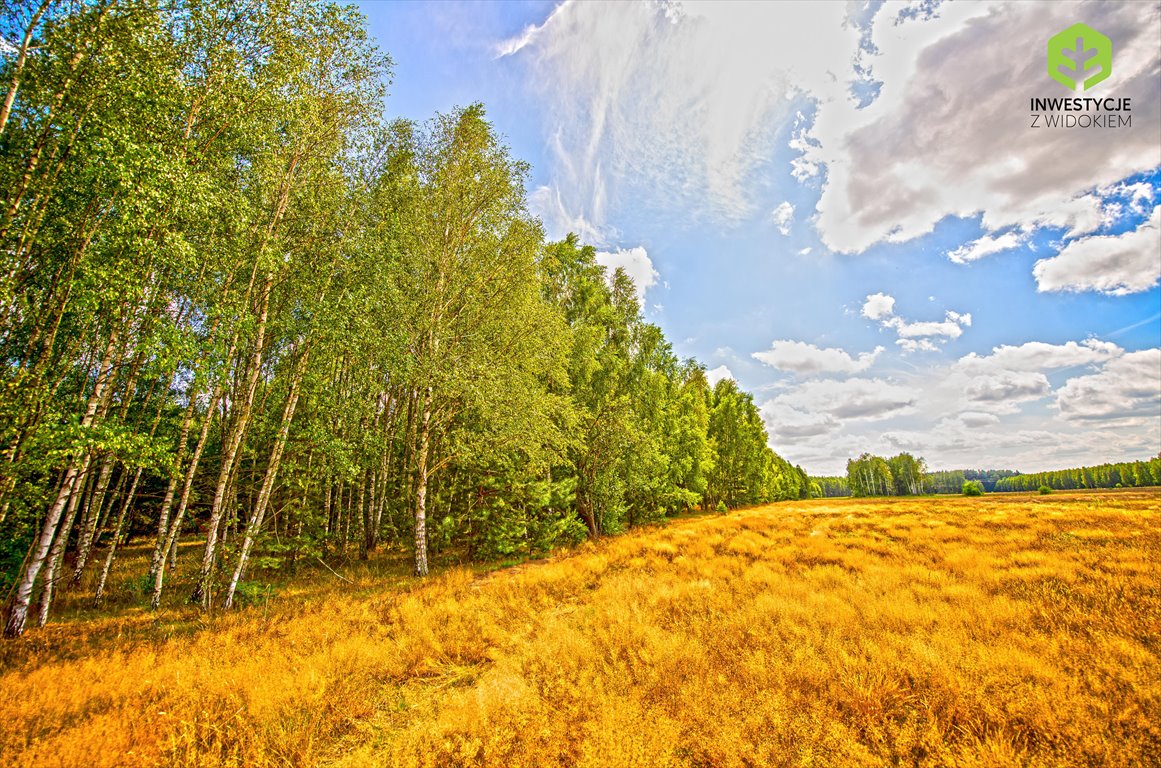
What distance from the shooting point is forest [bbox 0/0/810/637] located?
7434 mm

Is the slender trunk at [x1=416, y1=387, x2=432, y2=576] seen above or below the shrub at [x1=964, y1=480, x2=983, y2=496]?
above

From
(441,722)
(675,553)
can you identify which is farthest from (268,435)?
(675,553)

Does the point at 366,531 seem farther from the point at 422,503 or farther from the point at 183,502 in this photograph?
the point at 183,502

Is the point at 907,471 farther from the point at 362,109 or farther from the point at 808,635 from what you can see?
the point at 362,109

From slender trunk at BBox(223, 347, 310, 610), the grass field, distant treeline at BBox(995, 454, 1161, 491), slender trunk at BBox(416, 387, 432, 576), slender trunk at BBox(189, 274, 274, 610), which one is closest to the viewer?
the grass field

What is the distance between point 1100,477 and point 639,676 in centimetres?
21643

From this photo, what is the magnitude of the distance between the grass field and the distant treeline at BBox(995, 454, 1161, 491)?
138 metres

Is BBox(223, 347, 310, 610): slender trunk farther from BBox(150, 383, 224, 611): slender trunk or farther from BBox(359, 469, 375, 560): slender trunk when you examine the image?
BBox(359, 469, 375, 560): slender trunk

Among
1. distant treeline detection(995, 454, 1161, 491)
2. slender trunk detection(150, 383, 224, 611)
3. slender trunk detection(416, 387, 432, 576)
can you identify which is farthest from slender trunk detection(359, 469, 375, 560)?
distant treeline detection(995, 454, 1161, 491)

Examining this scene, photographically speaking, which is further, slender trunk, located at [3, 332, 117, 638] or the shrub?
the shrub

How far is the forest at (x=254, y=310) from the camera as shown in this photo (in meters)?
7.43

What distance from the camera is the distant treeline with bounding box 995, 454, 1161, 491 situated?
107 m

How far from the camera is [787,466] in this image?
75.7 meters

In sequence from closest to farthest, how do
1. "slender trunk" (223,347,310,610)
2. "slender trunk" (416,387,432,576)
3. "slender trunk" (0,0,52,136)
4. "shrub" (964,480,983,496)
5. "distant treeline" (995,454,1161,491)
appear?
"slender trunk" (0,0,52,136)
"slender trunk" (223,347,310,610)
"slender trunk" (416,387,432,576)
"shrub" (964,480,983,496)
"distant treeline" (995,454,1161,491)
